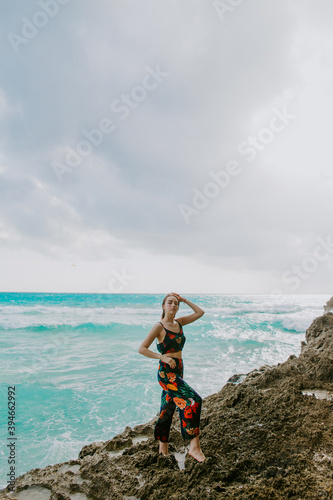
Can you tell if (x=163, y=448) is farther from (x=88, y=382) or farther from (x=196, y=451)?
(x=88, y=382)

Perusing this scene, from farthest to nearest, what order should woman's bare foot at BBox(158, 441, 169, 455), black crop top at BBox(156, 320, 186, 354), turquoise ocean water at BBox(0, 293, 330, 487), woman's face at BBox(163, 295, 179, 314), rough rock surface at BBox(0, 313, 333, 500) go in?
turquoise ocean water at BBox(0, 293, 330, 487), woman's face at BBox(163, 295, 179, 314), black crop top at BBox(156, 320, 186, 354), woman's bare foot at BBox(158, 441, 169, 455), rough rock surface at BBox(0, 313, 333, 500)

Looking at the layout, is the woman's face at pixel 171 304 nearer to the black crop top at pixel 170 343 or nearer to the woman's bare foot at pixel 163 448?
the black crop top at pixel 170 343

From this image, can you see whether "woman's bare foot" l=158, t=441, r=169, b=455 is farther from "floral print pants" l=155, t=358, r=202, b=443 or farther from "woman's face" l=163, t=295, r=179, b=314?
"woman's face" l=163, t=295, r=179, b=314

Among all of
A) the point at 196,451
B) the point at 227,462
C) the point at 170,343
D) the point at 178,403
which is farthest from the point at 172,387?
the point at 227,462

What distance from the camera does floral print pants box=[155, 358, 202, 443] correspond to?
9.31ft

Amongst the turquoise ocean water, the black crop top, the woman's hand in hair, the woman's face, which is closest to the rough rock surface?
the woman's hand in hair

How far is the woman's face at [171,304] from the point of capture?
3342 mm

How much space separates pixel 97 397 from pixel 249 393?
4404 millimetres

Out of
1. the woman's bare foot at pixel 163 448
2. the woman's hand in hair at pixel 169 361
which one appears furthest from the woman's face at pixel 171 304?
the woman's bare foot at pixel 163 448

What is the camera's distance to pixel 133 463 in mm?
2945

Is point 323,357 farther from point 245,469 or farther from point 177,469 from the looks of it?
point 177,469

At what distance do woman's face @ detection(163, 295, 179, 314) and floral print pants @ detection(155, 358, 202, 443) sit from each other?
59cm

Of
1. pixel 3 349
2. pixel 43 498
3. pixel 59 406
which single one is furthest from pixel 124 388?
pixel 3 349

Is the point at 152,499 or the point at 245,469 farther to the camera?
the point at 245,469
